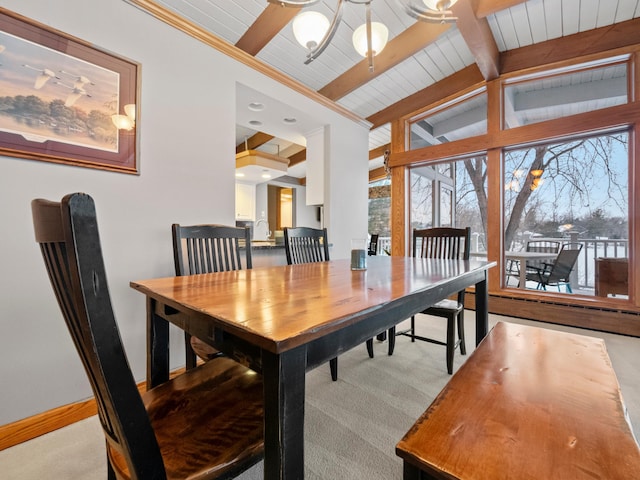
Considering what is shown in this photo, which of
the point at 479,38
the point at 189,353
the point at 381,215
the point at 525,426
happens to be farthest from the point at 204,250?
the point at 381,215

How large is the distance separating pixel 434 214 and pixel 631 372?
3.02m

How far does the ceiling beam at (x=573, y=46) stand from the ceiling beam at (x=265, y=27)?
2729mm

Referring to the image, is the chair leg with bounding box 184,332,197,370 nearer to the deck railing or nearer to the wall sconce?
the wall sconce

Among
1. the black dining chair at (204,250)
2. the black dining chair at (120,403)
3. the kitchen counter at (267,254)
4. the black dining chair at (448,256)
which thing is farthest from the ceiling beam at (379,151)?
the black dining chair at (120,403)

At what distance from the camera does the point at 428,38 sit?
8.67 ft

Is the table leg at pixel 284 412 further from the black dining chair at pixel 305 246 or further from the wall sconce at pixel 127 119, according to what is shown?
the wall sconce at pixel 127 119

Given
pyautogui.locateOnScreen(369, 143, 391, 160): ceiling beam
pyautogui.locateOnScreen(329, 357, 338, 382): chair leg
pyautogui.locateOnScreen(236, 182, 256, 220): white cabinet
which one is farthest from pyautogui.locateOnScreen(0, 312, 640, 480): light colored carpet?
pyautogui.locateOnScreen(236, 182, 256, 220): white cabinet

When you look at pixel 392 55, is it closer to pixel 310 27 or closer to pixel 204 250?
pixel 310 27

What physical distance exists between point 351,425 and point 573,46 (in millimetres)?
4219

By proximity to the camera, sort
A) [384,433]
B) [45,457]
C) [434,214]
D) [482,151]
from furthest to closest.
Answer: [434,214] → [482,151] → [384,433] → [45,457]

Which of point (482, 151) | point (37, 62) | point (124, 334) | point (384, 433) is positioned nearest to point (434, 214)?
point (482, 151)

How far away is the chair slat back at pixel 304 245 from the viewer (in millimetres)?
2074

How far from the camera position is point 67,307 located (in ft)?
1.81

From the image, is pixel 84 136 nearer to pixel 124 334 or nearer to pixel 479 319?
pixel 124 334
